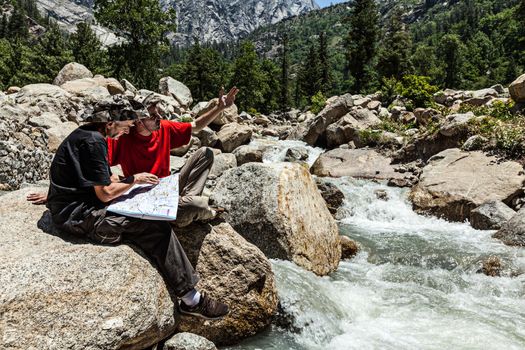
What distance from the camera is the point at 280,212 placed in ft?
23.5

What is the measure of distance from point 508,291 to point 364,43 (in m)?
47.8

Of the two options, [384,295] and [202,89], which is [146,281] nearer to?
[384,295]

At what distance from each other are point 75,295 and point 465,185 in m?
12.7

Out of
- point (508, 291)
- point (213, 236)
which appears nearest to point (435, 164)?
point (508, 291)

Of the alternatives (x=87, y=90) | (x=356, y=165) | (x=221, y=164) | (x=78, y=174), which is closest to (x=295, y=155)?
(x=356, y=165)

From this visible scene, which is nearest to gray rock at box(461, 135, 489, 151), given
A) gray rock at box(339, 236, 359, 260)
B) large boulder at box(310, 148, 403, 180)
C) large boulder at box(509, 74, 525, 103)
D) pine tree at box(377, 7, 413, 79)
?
large boulder at box(310, 148, 403, 180)

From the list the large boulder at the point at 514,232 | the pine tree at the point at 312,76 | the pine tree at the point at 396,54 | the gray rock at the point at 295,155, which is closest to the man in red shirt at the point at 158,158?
the large boulder at the point at 514,232

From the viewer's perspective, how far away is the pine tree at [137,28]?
3678 centimetres

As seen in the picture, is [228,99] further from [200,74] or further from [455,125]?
[200,74]

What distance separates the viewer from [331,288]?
6.75 meters

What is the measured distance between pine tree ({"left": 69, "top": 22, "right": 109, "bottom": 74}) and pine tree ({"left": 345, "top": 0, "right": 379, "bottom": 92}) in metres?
30.1

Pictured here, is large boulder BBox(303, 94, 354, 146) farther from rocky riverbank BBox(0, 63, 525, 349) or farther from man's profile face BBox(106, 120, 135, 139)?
man's profile face BBox(106, 120, 135, 139)

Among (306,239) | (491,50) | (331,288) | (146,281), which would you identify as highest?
(491,50)

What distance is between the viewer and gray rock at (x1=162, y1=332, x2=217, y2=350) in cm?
413
